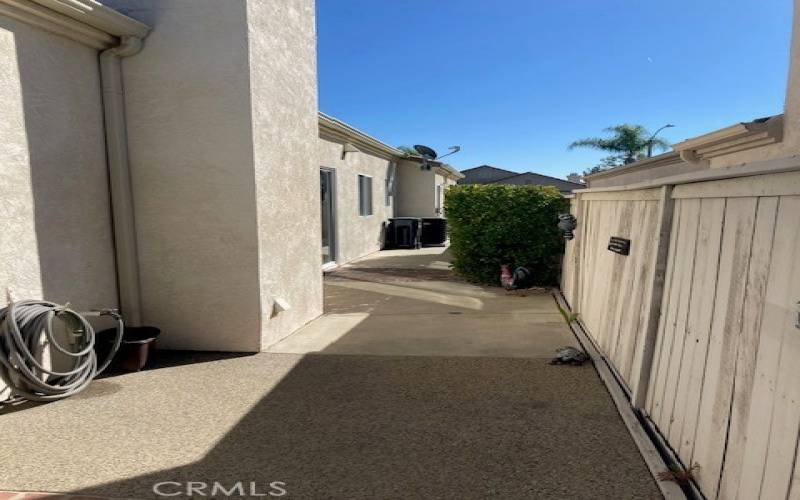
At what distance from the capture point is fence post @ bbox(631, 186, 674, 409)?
3449 millimetres

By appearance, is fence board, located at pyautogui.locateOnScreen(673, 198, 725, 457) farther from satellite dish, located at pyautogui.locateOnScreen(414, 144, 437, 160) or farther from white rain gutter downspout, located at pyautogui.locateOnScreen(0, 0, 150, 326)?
satellite dish, located at pyautogui.locateOnScreen(414, 144, 437, 160)

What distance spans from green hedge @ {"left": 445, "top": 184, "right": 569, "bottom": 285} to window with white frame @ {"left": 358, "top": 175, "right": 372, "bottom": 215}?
188 inches

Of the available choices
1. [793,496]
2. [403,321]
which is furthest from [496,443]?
[403,321]

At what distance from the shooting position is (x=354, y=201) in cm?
1329

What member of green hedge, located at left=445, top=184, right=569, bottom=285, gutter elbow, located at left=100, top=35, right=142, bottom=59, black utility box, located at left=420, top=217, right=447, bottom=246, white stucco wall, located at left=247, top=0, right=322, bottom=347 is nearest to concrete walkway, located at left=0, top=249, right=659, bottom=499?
white stucco wall, located at left=247, top=0, right=322, bottom=347

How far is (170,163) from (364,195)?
940 centimetres

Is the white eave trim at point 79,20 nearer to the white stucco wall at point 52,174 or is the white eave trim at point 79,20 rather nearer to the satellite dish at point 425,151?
the white stucco wall at point 52,174

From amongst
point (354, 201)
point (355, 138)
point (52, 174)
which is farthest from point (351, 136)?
point (52, 174)

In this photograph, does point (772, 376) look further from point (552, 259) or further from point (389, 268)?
point (389, 268)

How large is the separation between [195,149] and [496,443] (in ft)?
13.6

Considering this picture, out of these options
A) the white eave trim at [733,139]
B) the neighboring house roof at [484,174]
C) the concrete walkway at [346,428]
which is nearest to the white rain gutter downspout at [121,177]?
the concrete walkway at [346,428]

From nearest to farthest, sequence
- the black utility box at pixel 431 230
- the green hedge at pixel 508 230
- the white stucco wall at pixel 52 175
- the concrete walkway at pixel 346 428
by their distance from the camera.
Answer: the concrete walkway at pixel 346 428 < the white stucco wall at pixel 52 175 < the green hedge at pixel 508 230 < the black utility box at pixel 431 230

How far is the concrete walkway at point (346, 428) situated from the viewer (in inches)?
113

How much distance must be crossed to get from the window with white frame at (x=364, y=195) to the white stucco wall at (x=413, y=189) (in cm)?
413
